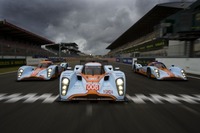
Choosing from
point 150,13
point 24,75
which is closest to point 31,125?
point 24,75

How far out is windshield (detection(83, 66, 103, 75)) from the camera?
15.5 feet

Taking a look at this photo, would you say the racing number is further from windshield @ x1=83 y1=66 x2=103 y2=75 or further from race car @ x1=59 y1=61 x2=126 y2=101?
windshield @ x1=83 y1=66 x2=103 y2=75

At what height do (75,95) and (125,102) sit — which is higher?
(75,95)

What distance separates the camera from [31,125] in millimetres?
2498

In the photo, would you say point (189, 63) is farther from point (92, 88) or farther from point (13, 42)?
point (13, 42)

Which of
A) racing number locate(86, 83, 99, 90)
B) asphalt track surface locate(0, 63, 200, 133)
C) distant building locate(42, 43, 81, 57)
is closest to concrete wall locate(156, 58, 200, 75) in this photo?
asphalt track surface locate(0, 63, 200, 133)

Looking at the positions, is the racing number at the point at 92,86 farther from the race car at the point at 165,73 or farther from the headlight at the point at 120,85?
the race car at the point at 165,73

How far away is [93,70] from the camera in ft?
15.7

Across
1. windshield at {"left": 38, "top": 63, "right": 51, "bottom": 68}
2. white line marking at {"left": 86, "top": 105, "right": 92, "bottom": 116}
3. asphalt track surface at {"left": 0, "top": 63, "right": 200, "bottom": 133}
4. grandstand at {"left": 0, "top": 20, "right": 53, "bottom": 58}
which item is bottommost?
asphalt track surface at {"left": 0, "top": 63, "right": 200, "bottom": 133}

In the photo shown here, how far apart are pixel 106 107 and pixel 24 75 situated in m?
5.45

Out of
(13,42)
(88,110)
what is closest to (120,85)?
(88,110)

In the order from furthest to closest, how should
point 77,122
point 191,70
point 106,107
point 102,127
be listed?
point 191,70 → point 106,107 → point 77,122 → point 102,127

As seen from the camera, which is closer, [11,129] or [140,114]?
[11,129]

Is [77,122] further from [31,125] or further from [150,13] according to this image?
[150,13]
